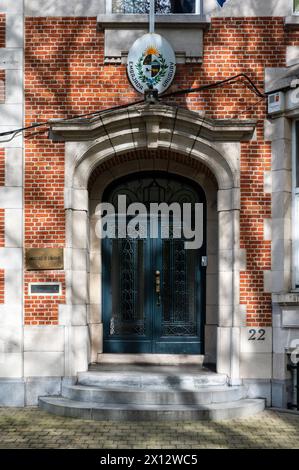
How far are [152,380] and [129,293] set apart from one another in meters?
1.72

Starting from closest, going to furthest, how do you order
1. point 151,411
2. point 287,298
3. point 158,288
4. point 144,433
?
point 144,433
point 151,411
point 287,298
point 158,288

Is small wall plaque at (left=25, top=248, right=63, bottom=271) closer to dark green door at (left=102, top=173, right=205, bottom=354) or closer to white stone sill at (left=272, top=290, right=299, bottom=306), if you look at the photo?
dark green door at (left=102, top=173, right=205, bottom=354)

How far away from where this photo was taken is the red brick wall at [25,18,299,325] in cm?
894

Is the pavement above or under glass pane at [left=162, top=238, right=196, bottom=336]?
under

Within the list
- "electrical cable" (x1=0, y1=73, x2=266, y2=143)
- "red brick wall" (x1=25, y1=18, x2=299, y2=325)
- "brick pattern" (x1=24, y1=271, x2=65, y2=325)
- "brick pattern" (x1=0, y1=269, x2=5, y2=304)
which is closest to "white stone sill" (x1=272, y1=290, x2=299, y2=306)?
"red brick wall" (x1=25, y1=18, x2=299, y2=325)

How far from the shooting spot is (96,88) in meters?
9.02

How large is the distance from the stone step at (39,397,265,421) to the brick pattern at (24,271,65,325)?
1.28 metres

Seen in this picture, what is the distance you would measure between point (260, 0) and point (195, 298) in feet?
15.4

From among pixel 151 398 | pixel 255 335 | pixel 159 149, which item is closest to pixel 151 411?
pixel 151 398

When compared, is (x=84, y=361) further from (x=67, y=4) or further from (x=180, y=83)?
(x=67, y=4)

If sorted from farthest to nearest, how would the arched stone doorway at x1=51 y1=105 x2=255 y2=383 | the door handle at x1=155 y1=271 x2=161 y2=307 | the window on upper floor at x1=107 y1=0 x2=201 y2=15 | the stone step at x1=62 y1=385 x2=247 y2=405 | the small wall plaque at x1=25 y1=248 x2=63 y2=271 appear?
the door handle at x1=155 y1=271 x2=161 y2=307 < the window on upper floor at x1=107 y1=0 x2=201 y2=15 < the small wall plaque at x1=25 y1=248 x2=63 y2=271 < the arched stone doorway at x1=51 y1=105 x2=255 y2=383 < the stone step at x1=62 y1=385 x2=247 y2=405

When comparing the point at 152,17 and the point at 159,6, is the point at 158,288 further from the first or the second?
the point at 159,6

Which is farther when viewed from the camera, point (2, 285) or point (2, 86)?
point (2, 86)

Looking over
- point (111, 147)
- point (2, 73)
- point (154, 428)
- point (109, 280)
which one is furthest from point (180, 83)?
point (154, 428)
